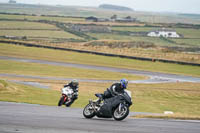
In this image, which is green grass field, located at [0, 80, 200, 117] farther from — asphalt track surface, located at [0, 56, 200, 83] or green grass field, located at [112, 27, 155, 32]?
green grass field, located at [112, 27, 155, 32]

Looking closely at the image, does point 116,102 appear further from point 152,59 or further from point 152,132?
point 152,59

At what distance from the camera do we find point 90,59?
73.7 meters

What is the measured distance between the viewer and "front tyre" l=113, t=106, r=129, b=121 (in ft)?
50.4

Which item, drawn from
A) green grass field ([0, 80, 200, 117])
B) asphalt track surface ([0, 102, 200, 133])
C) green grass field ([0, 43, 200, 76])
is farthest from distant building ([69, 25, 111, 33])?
asphalt track surface ([0, 102, 200, 133])

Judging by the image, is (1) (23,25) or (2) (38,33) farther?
(1) (23,25)

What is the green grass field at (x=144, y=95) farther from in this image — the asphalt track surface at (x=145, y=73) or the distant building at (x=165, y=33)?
the distant building at (x=165, y=33)

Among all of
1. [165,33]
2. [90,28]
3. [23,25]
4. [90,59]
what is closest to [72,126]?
[90,59]

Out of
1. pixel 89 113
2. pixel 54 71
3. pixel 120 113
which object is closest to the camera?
pixel 120 113

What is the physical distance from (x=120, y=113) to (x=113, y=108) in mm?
362

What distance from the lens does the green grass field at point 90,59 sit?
67500 millimetres

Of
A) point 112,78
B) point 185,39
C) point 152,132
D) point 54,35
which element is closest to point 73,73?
point 112,78

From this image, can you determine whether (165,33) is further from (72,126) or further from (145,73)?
(72,126)

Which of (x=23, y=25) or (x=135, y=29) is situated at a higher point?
(x=23, y=25)

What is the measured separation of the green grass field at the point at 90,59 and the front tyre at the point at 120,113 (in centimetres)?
4918
